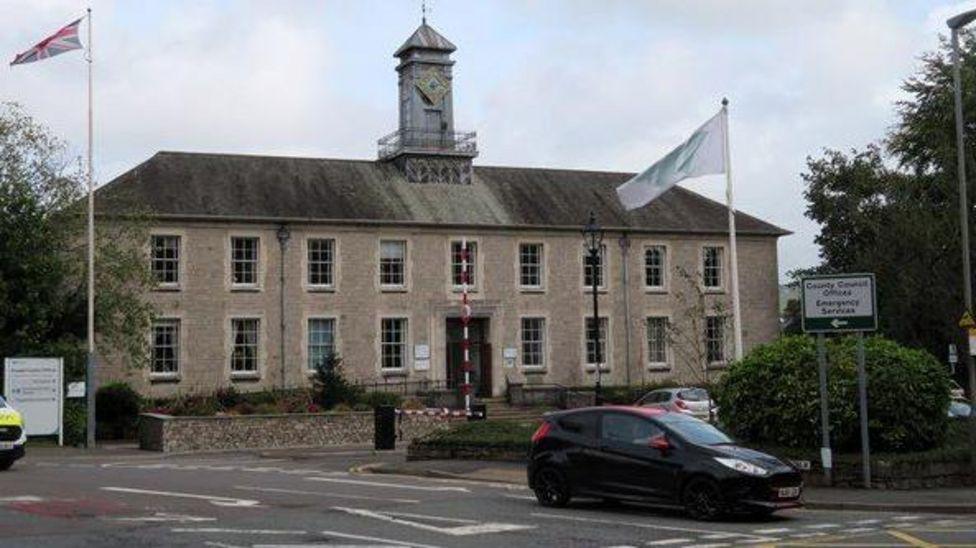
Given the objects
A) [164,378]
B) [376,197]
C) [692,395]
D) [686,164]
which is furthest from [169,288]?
[686,164]

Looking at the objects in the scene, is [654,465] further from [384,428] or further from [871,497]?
[384,428]

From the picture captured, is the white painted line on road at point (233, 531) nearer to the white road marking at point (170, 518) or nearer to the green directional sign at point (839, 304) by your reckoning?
the white road marking at point (170, 518)

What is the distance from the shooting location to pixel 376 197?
50.0 meters

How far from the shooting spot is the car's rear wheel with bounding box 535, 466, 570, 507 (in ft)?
55.2

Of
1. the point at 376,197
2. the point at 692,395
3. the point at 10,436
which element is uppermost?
the point at 376,197

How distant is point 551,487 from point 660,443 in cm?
205

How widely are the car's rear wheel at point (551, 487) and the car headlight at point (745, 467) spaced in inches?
104

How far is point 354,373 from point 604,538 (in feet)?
115

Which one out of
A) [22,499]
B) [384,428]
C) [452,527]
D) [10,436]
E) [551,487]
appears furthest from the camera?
[384,428]

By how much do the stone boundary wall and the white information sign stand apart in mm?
2614

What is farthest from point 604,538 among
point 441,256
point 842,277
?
point 441,256

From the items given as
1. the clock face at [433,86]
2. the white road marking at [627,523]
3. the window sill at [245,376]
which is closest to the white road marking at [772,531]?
the white road marking at [627,523]

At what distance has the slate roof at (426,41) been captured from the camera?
53.3 meters

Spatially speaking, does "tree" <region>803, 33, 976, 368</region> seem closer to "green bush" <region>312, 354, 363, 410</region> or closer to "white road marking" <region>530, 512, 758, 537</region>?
"green bush" <region>312, 354, 363, 410</region>
